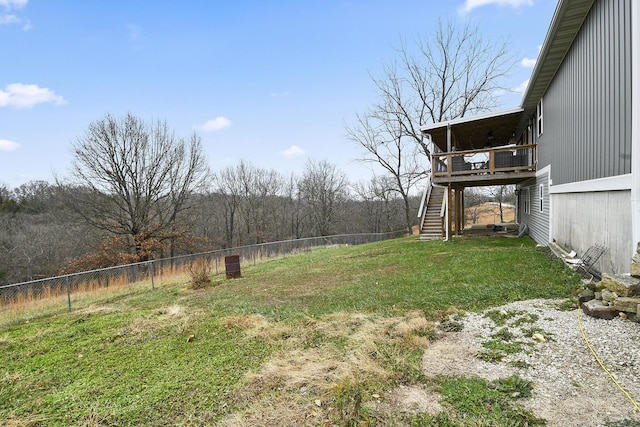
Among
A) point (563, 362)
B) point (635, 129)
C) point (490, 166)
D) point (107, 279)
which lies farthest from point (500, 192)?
point (107, 279)

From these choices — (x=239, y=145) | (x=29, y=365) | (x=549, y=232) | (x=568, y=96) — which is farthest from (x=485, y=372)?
(x=239, y=145)

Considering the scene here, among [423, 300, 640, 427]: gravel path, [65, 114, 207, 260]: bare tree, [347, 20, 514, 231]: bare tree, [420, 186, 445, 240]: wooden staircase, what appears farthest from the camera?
[347, 20, 514, 231]: bare tree

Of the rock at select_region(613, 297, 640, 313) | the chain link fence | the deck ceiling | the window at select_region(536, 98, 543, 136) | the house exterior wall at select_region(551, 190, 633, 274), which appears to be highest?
the deck ceiling

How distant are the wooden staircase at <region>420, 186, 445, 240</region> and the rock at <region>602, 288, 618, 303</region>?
10104mm

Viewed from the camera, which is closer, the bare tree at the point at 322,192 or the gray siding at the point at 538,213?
the gray siding at the point at 538,213

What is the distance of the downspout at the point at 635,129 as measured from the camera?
4.17 metres

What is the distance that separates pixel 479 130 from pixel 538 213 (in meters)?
5.40

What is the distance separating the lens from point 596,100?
5.59 meters

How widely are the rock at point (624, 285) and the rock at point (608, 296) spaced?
0.14 ft

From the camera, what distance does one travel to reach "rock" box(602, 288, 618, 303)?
3.93 m

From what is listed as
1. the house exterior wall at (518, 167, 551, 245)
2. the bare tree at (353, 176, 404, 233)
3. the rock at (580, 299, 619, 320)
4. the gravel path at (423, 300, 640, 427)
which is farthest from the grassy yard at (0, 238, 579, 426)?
the bare tree at (353, 176, 404, 233)

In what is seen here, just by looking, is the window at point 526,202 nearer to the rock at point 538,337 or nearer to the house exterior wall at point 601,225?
the house exterior wall at point 601,225

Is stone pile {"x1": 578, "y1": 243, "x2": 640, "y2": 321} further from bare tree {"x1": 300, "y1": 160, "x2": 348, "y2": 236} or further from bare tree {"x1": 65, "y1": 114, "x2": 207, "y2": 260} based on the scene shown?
bare tree {"x1": 300, "y1": 160, "x2": 348, "y2": 236}

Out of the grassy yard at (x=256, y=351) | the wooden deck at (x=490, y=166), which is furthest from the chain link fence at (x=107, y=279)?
the wooden deck at (x=490, y=166)
